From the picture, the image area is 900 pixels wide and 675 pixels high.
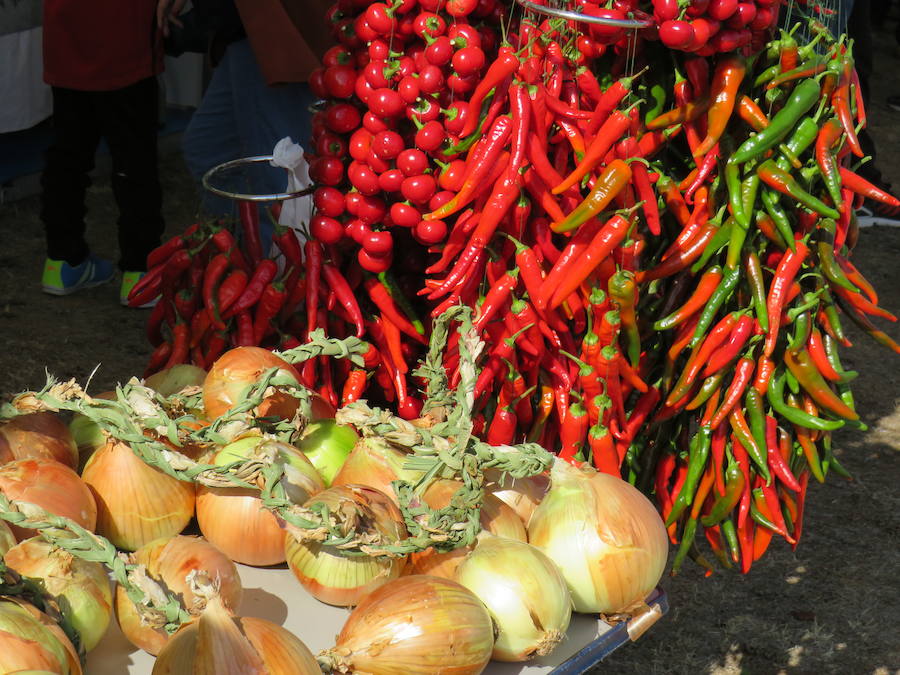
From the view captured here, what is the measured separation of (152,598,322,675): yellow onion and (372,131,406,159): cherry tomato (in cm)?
120

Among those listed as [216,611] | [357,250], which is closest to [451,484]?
[216,611]

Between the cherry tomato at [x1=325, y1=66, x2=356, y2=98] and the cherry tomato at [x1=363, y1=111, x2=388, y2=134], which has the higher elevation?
the cherry tomato at [x1=325, y1=66, x2=356, y2=98]

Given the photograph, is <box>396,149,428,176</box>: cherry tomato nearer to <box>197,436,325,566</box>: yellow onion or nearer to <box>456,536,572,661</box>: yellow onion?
<box>197,436,325,566</box>: yellow onion

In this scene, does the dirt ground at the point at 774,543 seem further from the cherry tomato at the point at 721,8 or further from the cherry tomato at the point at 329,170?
the cherry tomato at the point at 721,8

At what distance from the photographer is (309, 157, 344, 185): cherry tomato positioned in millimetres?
2449

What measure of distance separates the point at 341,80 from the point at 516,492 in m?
1.06

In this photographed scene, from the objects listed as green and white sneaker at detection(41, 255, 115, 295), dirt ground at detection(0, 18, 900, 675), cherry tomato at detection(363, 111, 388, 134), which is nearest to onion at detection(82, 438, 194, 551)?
cherry tomato at detection(363, 111, 388, 134)

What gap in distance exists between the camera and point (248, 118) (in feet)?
13.1

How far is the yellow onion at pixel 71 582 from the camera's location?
153cm

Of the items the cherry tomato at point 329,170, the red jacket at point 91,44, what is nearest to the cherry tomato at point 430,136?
the cherry tomato at point 329,170

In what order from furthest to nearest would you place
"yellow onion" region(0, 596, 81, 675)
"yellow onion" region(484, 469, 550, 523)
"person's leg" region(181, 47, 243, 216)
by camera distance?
"person's leg" region(181, 47, 243, 216) < "yellow onion" region(484, 469, 550, 523) < "yellow onion" region(0, 596, 81, 675)

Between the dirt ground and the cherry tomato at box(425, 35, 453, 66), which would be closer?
the cherry tomato at box(425, 35, 453, 66)

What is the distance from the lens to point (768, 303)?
247cm

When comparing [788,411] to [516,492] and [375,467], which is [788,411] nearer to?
[516,492]
